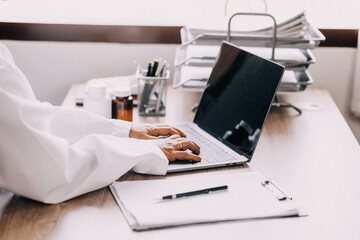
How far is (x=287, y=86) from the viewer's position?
5.24 feet

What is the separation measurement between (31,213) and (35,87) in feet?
3.72

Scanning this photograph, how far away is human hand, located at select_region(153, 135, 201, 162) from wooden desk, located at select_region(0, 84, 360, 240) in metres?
0.05

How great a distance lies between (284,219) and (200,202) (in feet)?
0.50

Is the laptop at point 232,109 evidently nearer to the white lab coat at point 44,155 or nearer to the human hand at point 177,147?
the human hand at point 177,147

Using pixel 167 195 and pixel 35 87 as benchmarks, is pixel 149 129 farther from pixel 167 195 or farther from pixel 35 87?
pixel 35 87

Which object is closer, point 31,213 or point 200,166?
point 31,213

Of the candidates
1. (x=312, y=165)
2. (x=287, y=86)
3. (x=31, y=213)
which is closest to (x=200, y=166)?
(x=312, y=165)

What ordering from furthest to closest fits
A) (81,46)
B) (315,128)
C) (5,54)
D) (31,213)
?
(81,46), (315,128), (5,54), (31,213)

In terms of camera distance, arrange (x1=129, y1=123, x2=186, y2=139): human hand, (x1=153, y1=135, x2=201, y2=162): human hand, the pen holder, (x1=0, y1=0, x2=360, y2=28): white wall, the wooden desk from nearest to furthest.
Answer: the wooden desk < (x1=153, y1=135, x2=201, y2=162): human hand < (x1=129, y1=123, x2=186, y2=139): human hand < the pen holder < (x1=0, y1=0, x2=360, y2=28): white wall

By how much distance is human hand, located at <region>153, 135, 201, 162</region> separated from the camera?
1105 millimetres

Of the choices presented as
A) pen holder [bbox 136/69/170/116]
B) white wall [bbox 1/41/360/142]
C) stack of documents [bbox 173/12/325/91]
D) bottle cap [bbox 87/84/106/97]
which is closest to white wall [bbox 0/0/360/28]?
white wall [bbox 1/41/360/142]

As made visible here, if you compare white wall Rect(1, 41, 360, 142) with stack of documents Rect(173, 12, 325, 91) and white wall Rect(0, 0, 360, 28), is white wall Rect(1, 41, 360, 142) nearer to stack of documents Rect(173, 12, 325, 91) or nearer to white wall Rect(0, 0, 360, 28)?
white wall Rect(0, 0, 360, 28)

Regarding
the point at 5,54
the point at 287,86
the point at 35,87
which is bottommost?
the point at 35,87

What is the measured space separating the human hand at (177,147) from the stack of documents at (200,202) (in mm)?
88
